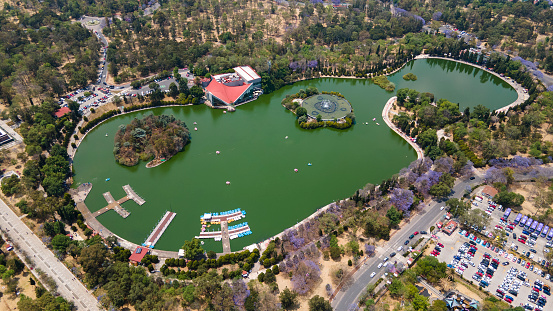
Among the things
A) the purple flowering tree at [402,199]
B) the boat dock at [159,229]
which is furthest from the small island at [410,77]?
the boat dock at [159,229]

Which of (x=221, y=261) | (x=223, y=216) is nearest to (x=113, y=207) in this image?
(x=223, y=216)

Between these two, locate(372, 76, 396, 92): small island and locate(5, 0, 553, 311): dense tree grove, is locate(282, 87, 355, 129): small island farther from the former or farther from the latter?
locate(372, 76, 396, 92): small island

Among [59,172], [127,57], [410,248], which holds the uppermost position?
[127,57]

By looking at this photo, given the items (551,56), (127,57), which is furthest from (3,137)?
(551,56)

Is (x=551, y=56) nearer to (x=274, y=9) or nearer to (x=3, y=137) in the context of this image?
(x=274, y=9)

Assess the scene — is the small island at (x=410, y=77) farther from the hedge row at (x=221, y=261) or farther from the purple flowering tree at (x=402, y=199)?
the hedge row at (x=221, y=261)

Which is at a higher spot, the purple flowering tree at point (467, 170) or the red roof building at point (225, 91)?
the red roof building at point (225, 91)
